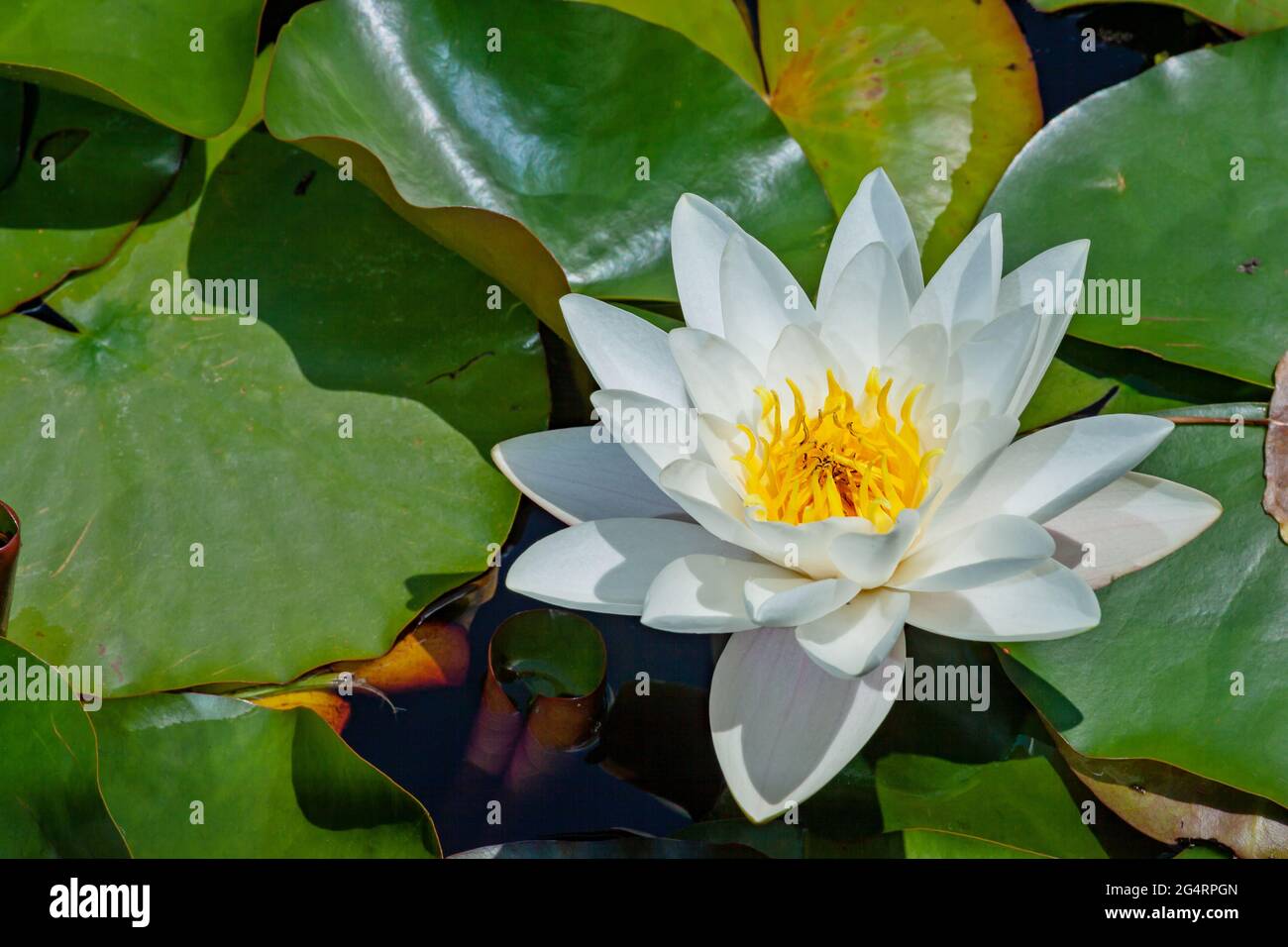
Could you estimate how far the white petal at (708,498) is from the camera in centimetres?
178

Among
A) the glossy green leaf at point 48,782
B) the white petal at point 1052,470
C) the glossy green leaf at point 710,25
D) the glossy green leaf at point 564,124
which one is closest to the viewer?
the white petal at point 1052,470

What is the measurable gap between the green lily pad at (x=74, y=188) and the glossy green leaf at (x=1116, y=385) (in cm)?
235

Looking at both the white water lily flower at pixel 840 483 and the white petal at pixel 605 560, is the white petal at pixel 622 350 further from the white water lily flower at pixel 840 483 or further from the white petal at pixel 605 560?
the white petal at pixel 605 560

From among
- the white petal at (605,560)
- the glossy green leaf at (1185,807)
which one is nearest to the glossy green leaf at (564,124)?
the white petal at (605,560)

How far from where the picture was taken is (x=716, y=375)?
1920mm

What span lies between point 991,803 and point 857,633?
656 millimetres

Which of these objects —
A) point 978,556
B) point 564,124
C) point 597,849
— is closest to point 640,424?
point 978,556

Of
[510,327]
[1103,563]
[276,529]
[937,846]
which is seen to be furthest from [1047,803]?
[276,529]

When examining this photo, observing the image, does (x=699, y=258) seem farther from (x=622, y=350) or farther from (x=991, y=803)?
(x=991, y=803)

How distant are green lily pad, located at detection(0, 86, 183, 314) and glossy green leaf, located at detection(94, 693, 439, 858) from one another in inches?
49.9

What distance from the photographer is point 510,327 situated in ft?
Answer: 8.57

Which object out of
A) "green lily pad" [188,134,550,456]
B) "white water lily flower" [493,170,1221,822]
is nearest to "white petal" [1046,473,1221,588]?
"white water lily flower" [493,170,1221,822]

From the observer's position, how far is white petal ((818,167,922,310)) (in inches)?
79.5

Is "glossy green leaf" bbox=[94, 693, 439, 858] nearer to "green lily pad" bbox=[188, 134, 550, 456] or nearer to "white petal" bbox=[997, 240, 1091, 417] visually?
"green lily pad" bbox=[188, 134, 550, 456]
